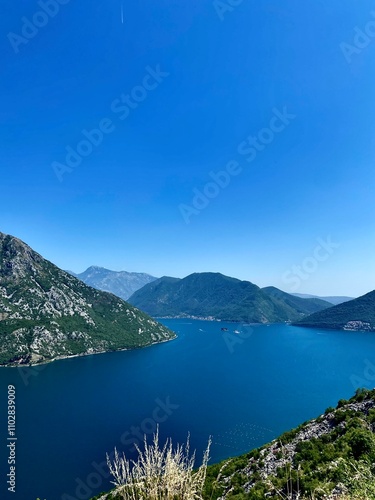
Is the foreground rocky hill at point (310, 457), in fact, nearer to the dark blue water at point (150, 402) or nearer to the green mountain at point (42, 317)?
the dark blue water at point (150, 402)

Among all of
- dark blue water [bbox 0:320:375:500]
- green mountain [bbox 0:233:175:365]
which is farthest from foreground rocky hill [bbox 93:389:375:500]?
green mountain [bbox 0:233:175:365]

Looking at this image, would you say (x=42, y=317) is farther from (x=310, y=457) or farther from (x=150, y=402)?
(x=310, y=457)

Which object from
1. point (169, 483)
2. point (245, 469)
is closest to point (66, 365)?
point (245, 469)

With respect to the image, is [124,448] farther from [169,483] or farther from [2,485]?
[169,483]

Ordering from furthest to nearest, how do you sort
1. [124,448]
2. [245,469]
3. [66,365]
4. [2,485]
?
[66,365]
[124,448]
[2,485]
[245,469]

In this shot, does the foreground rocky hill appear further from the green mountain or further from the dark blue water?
the green mountain

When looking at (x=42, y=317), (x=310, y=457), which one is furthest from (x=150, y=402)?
(x=42, y=317)

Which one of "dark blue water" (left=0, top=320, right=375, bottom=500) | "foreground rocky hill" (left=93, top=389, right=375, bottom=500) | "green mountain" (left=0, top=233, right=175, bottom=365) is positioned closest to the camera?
"foreground rocky hill" (left=93, top=389, right=375, bottom=500)
